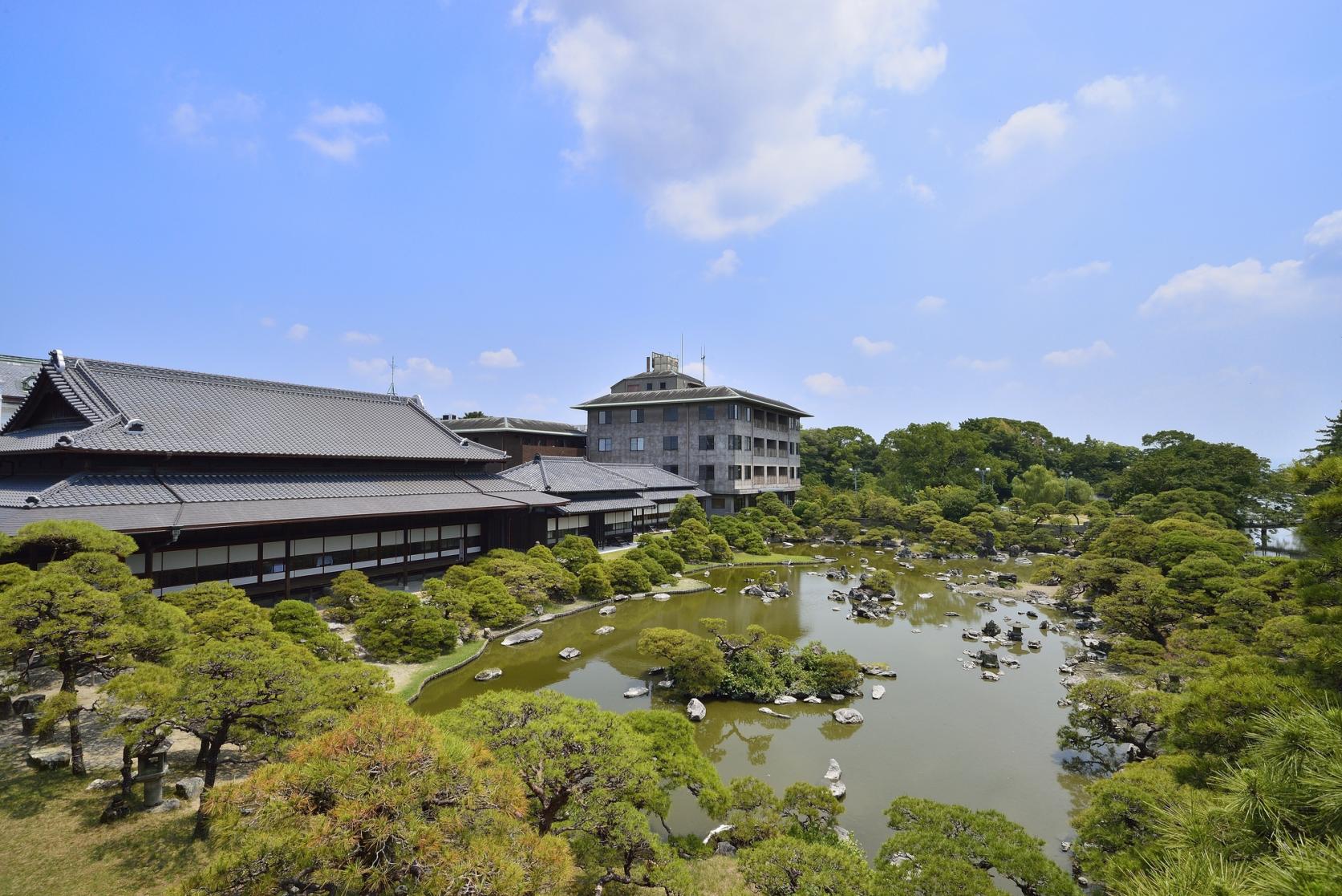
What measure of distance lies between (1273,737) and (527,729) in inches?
278

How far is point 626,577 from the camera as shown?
2400 centimetres

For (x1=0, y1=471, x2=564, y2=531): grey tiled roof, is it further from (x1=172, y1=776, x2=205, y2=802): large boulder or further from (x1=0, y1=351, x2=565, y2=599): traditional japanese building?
(x1=172, y1=776, x2=205, y2=802): large boulder

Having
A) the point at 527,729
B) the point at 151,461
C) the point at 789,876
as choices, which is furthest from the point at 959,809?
the point at 151,461

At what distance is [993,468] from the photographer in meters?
52.3

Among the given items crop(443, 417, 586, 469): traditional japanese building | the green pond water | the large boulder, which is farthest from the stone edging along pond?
crop(443, 417, 586, 469): traditional japanese building

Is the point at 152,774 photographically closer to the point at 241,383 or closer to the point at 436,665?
the point at 436,665

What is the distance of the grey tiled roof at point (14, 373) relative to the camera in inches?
1283

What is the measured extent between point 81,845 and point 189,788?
51.8 inches

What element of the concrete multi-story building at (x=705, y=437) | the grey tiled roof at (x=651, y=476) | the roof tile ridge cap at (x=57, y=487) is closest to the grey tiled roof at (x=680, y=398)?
the concrete multi-story building at (x=705, y=437)

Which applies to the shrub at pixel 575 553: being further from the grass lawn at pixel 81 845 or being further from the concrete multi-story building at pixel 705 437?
the concrete multi-story building at pixel 705 437

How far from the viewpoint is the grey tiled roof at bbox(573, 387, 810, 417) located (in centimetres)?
4350

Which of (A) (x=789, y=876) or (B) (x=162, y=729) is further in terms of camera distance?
(B) (x=162, y=729)

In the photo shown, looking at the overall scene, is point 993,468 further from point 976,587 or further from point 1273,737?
point 1273,737

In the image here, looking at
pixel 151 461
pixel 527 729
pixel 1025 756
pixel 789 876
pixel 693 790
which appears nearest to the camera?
pixel 789 876
